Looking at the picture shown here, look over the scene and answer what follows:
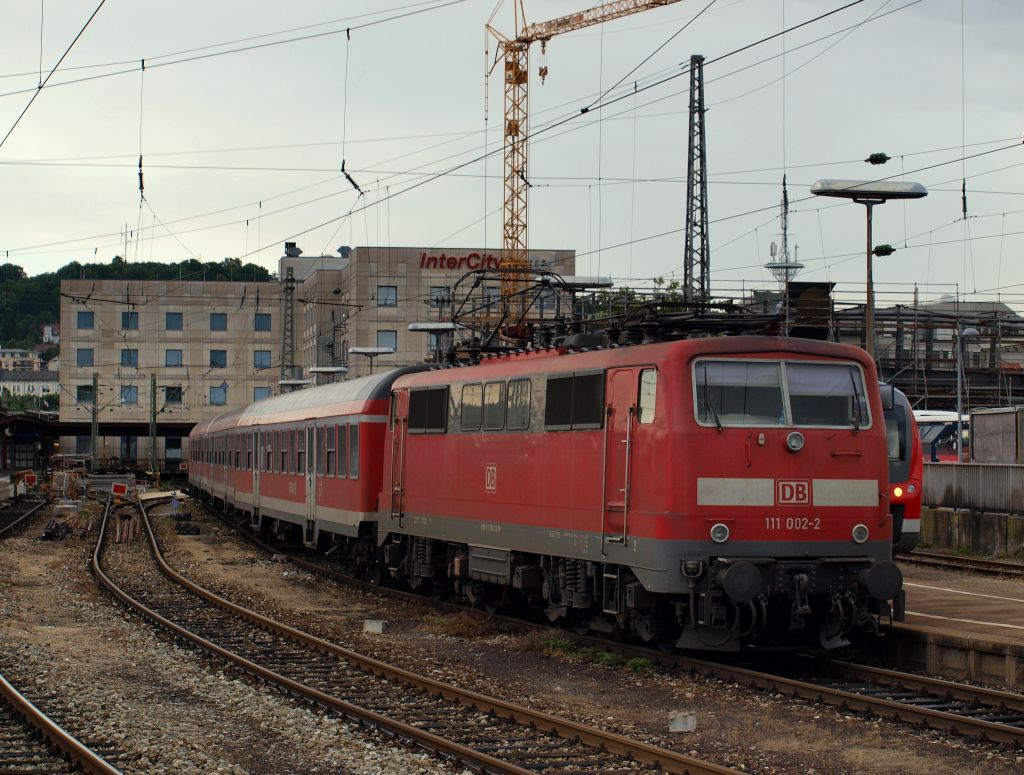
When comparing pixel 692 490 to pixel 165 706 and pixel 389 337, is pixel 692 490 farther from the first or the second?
pixel 389 337

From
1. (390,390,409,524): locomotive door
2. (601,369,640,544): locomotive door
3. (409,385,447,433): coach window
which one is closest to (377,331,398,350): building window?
(390,390,409,524): locomotive door

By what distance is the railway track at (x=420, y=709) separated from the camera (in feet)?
33.0

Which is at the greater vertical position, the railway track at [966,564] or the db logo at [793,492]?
the db logo at [793,492]

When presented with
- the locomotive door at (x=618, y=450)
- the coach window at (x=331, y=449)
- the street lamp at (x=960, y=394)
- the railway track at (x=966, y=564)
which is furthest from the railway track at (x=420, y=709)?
the street lamp at (x=960, y=394)

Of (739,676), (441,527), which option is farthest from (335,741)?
(441,527)

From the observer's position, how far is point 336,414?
2591cm

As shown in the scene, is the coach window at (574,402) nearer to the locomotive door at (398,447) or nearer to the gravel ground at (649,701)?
the gravel ground at (649,701)

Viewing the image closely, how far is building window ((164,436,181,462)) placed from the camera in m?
102

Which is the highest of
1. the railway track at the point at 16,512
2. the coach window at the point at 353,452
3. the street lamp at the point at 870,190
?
the street lamp at the point at 870,190

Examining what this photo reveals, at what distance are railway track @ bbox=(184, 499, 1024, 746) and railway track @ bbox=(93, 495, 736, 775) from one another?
2711 millimetres

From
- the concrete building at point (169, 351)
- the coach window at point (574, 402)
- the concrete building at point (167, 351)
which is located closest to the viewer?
the coach window at point (574, 402)

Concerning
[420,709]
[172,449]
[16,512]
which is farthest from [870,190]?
[172,449]

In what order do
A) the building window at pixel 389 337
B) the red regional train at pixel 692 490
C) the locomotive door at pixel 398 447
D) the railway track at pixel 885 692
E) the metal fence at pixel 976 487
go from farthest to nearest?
the building window at pixel 389 337
the metal fence at pixel 976 487
the locomotive door at pixel 398 447
the red regional train at pixel 692 490
the railway track at pixel 885 692

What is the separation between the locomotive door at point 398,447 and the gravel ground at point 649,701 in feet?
5.53
